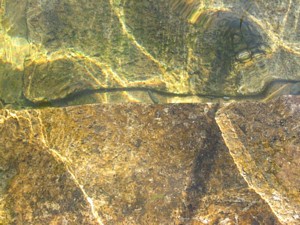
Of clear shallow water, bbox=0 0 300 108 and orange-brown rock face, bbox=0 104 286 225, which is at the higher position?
clear shallow water, bbox=0 0 300 108

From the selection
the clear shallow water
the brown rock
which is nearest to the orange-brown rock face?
the brown rock

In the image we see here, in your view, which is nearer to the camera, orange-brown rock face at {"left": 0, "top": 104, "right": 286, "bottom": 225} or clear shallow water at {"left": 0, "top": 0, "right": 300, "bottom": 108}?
orange-brown rock face at {"left": 0, "top": 104, "right": 286, "bottom": 225}

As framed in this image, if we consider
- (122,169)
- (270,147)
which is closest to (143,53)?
(122,169)

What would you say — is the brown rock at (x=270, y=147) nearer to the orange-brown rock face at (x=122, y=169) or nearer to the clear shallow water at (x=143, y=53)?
the orange-brown rock face at (x=122, y=169)

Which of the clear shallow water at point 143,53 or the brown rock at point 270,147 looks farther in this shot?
the clear shallow water at point 143,53

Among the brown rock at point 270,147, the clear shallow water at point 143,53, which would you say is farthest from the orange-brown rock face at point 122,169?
the clear shallow water at point 143,53

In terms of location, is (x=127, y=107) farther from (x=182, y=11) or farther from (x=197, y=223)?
(x=182, y=11)

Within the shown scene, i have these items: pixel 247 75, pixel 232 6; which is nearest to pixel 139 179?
pixel 247 75

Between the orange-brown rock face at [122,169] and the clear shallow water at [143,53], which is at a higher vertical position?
the clear shallow water at [143,53]

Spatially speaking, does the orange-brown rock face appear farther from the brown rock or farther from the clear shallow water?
the clear shallow water
